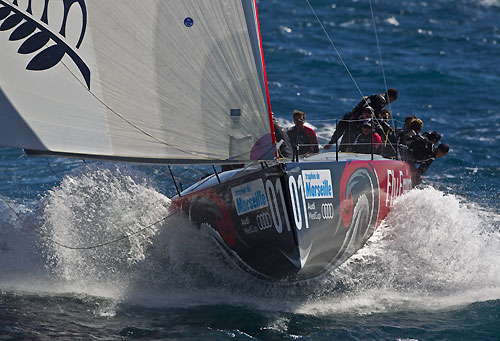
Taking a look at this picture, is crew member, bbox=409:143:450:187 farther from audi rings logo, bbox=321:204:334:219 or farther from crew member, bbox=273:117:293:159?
audi rings logo, bbox=321:204:334:219

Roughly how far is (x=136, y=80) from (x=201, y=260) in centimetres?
194

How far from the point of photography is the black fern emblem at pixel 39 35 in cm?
626

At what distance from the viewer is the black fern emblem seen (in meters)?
6.26

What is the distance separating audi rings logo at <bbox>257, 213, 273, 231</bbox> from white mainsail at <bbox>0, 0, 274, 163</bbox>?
53 centimetres

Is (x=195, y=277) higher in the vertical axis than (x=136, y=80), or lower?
lower

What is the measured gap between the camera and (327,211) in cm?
686

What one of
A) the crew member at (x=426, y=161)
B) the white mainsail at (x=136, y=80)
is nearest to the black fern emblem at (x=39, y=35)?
the white mainsail at (x=136, y=80)

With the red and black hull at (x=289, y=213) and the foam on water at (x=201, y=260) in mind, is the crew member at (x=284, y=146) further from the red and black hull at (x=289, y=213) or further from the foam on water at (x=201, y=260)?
the foam on water at (x=201, y=260)

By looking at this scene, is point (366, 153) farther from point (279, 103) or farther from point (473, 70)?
point (473, 70)

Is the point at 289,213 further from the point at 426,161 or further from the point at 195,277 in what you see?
the point at 426,161

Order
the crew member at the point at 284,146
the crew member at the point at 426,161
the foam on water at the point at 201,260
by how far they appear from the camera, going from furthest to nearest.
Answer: the crew member at the point at 426,161
the crew member at the point at 284,146
the foam on water at the point at 201,260

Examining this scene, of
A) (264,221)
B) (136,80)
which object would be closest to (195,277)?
(264,221)

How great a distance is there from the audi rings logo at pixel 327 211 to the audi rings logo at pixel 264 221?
51 cm

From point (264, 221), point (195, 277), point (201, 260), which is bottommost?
point (195, 277)
